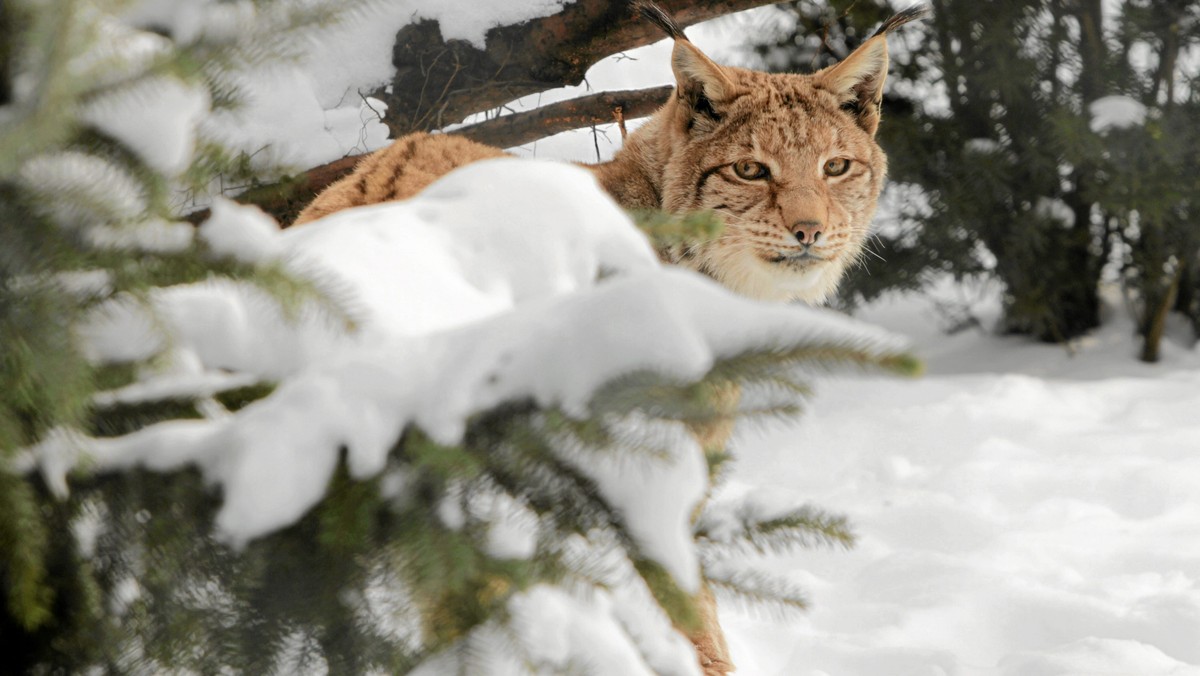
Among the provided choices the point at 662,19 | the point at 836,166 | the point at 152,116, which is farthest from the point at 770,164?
the point at 152,116

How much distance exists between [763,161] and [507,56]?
1.37m

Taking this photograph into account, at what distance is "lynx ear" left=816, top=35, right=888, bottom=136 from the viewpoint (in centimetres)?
348

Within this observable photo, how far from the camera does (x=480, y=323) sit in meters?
1.27

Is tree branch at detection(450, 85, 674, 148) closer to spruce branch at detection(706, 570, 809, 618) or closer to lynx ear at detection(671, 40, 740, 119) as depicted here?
lynx ear at detection(671, 40, 740, 119)

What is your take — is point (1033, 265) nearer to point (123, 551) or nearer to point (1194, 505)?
point (1194, 505)

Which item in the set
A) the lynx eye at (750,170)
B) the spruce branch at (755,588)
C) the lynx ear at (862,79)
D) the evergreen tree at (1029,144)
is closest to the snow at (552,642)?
the spruce branch at (755,588)

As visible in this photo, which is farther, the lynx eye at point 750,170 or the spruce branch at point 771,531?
the lynx eye at point 750,170

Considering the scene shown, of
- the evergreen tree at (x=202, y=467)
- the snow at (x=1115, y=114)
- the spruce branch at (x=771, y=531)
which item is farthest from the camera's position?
the snow at (x=1115, y=114)

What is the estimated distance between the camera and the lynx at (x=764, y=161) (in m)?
3.42

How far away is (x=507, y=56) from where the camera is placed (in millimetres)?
4363

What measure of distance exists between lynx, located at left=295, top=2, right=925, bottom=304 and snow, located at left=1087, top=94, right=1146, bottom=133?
2.37m

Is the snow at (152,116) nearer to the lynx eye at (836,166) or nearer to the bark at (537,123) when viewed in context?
the lynx eye at (836,166)

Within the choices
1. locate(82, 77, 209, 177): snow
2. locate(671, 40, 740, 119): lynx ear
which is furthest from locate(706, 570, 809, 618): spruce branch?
locate(671, 40, 740, 119): lynx ear

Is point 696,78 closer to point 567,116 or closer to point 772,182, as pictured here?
point 772,182
